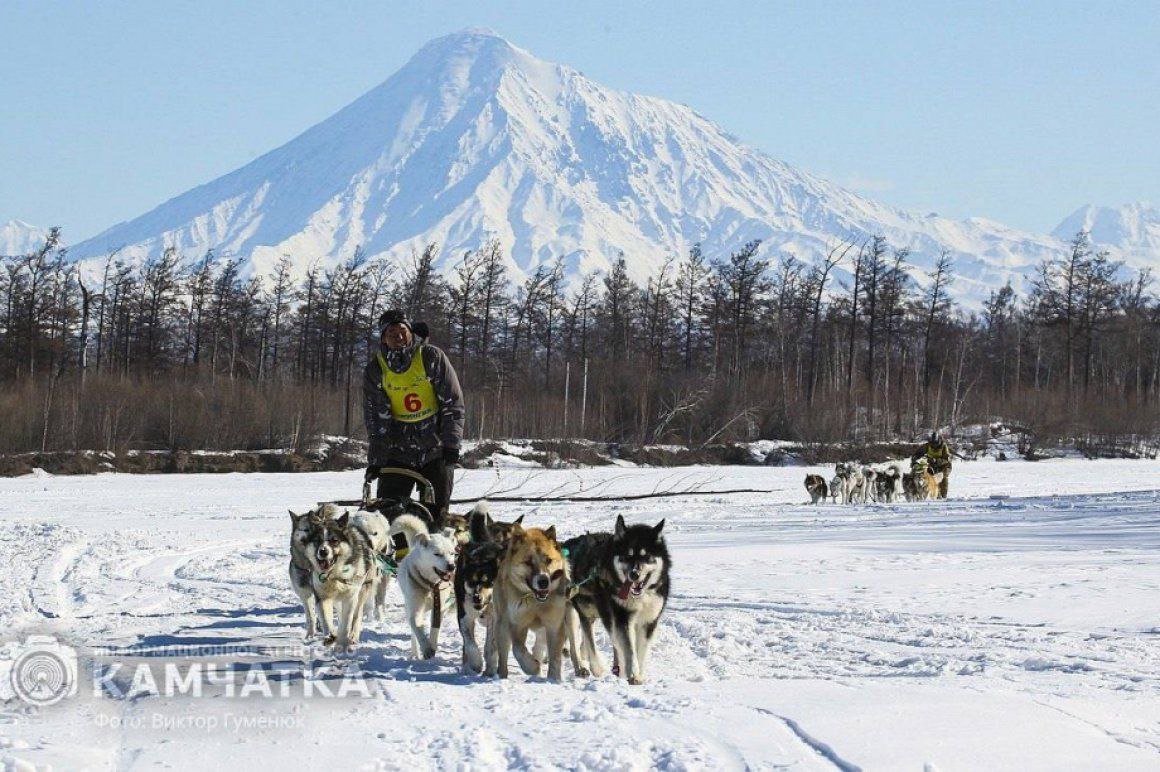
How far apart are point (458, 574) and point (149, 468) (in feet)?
99.3

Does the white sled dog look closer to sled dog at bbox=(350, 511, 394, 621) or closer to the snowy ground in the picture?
the snowy ground

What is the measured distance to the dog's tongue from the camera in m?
6.95

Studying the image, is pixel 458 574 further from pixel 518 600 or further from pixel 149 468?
pixel 149 468

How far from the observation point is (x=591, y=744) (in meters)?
5.13

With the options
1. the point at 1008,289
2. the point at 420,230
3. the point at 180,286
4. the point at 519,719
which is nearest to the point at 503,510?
the point at 519,719

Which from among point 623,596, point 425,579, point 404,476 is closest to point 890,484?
point 404,476

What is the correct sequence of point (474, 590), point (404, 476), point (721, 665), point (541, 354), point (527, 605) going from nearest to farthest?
point (527, 605), point (474, 590), point (721, 665), point (404, 476), point (541, 354)

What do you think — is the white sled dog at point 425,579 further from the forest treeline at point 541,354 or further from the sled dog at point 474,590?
the forest treeline at point 541,354

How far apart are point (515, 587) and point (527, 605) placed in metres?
0.12

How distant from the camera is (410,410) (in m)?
9.20

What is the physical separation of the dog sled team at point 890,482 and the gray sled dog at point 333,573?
60.0 feet

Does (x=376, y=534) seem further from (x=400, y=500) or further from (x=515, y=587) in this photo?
(x=515, y=587)

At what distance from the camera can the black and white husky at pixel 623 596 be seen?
22.7 ft

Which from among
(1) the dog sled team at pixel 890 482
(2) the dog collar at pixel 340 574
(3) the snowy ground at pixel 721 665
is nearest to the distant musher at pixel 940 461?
(1) the dog sled team at pixel 890 482
